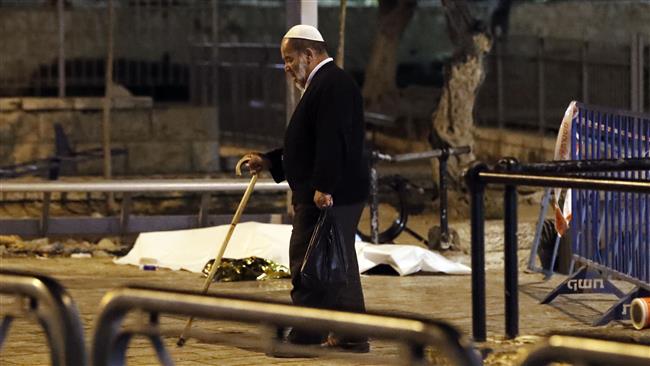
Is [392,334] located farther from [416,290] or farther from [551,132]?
[551,132]

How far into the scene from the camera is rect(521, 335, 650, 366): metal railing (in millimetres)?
3490

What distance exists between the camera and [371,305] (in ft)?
33.8

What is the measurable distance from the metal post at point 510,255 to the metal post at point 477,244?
0.39ft

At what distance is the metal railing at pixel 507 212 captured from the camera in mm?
7223

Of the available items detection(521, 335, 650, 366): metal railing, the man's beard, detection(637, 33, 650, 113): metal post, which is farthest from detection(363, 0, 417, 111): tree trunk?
detection(521, 335, 650, 366): metal railing

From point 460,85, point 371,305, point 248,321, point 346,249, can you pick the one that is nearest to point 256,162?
point 346,249

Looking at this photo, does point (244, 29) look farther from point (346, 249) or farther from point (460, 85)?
point (346, 249)

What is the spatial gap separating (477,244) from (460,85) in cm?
931

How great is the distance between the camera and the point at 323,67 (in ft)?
27.1

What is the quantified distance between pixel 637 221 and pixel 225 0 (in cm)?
2132

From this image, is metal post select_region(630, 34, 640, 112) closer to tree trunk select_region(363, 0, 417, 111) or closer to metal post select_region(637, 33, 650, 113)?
metal post select_region(637, 33, 650, 113)

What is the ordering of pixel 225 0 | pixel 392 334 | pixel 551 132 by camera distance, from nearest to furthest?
pixel 392 334, pixel 551 132, pixel 225 0

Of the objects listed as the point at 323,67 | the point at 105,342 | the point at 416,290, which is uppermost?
the point at 323,67

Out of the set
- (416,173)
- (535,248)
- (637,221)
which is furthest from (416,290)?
→ (416,173)
